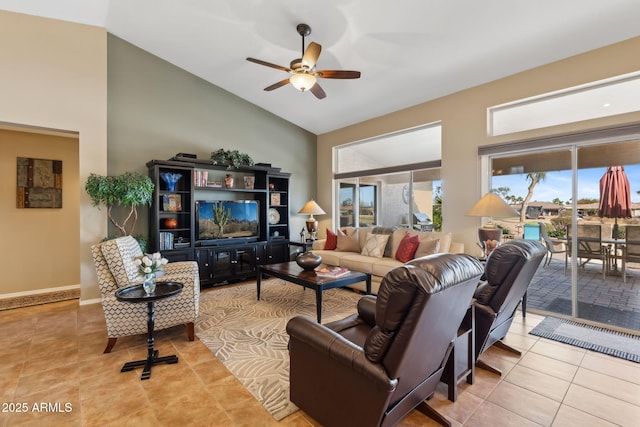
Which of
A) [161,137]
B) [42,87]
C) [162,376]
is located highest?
[42,87]

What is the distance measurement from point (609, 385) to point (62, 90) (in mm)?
6745

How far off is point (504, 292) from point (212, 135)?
5217 millimetres

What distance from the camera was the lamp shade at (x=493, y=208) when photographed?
11.3ft

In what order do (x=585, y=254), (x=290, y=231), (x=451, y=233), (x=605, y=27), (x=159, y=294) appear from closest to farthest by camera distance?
1. (x=159, y=294)
2. (x=605, y=27)
3. (x=585, y=254)
4. (x=451, y=233)
5. (x=290, y=231)

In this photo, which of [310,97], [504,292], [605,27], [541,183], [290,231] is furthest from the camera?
[290,231]

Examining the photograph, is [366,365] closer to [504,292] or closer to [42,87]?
[504,292]

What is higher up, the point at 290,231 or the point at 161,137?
the point at 161,137

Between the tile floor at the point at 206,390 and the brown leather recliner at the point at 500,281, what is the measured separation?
0.38m

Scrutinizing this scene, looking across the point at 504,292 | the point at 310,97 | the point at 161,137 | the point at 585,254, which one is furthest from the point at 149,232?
the point at 585,254

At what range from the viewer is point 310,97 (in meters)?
5.45

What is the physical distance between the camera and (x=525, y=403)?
2.07 metres

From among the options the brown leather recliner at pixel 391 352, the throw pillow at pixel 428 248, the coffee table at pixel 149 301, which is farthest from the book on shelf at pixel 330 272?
the brown leather recliner at pixel 391 352

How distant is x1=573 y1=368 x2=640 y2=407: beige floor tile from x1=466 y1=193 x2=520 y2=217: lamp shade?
163 centimetres

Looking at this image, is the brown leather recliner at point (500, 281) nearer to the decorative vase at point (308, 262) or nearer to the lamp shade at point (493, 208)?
the lamp shade at point (493, 208)
